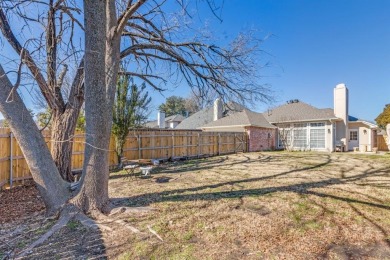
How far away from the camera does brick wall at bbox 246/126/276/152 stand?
1898cm

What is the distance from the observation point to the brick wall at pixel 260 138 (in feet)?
62.3

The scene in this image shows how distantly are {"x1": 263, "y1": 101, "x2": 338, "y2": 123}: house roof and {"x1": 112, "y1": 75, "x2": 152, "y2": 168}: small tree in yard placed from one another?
1171 centimetres

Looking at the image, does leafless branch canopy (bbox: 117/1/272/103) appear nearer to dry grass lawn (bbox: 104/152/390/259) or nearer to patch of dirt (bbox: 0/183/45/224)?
dry grass lawn (bbox: 104/152/390/259)

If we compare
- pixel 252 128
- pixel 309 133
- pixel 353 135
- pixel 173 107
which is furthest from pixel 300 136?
pixel 173 107

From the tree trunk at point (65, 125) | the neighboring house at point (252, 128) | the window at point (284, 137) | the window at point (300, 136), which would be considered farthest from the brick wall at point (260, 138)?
the tree trunk at point (65, 125)

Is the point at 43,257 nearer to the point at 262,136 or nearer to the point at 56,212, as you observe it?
the point at 56,212

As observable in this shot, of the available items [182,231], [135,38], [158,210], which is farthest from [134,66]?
[182,231]

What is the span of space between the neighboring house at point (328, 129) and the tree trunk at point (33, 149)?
16350 mm

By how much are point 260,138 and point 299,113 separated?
4.61m

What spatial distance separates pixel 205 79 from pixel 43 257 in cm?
542

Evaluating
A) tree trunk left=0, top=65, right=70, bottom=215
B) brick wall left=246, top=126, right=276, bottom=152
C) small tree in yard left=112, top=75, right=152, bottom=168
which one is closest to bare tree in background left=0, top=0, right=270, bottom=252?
tree trunk left=0, top=65, right=70, bottom=215

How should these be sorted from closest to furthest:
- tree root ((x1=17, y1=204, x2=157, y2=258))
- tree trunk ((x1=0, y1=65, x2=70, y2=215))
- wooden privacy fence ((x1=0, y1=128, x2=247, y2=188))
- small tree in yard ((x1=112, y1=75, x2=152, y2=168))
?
tree root ((x1=17, y1=204, x2=157, y2=258)), tree trunk ((x1=0, y1=65, x2=70, y2=215)), wooden privacy fence ((x1=0, y1=128, x2=247, y2=188)), small tree in yard ((x1=112, y1=75, x2=152, y2=168))

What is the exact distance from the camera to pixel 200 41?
6590mm

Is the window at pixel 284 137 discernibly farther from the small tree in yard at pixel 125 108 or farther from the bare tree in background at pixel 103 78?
the bare tree in background at pixel 103 78
